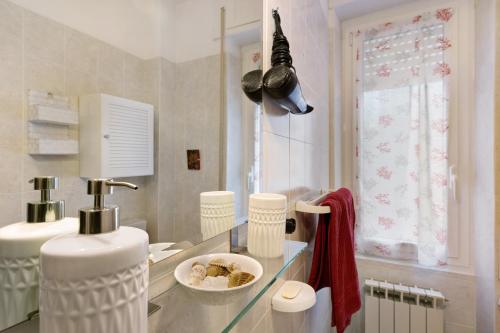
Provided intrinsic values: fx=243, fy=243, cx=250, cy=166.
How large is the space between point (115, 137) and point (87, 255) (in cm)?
19

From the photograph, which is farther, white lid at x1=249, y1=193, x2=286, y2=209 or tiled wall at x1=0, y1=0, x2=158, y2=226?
white lid at x1=249, y1=193, x2=286, y2=209

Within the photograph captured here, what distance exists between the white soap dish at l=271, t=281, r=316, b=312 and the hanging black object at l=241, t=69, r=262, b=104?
59 centimetres

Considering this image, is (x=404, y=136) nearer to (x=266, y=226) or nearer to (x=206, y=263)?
(x=266, y=226)

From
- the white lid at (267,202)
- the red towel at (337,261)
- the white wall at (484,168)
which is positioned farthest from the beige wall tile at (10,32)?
the white wall at (484,168)

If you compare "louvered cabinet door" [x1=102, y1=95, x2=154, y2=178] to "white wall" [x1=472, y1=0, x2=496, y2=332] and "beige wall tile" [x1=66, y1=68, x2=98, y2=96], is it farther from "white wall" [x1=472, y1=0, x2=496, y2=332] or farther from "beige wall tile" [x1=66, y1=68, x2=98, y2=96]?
"white wall" [x1=472, y1=0, x2=496, y2=332]

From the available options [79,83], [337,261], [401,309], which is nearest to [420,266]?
[401,309]

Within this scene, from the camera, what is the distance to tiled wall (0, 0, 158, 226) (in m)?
0.24

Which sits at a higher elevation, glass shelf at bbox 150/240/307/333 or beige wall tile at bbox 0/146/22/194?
beige wall tile at bbox 0/146/22/194

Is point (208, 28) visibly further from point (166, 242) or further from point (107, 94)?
point (166, 242)

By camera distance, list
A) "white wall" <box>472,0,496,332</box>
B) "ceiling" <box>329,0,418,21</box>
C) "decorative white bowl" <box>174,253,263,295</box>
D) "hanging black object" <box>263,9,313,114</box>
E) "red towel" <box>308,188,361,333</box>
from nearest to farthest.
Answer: "decorative white bowl" <box>174,253,263,295</box> < "hanging black object" <box>263,9,313,114</box> < "red towel" <box>308,188,361,333</box> < "white wall" <box>472,0,496,332</box> < "ceiling" <box>329,0,418,21</box>

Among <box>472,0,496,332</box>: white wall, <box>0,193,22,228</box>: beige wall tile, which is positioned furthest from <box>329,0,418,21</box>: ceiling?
<box>0,193,22,228</box>: beige wall tile

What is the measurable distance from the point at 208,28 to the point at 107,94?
1.02ft

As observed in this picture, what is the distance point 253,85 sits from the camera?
26.1 inches

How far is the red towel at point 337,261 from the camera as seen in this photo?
918 millimetres
